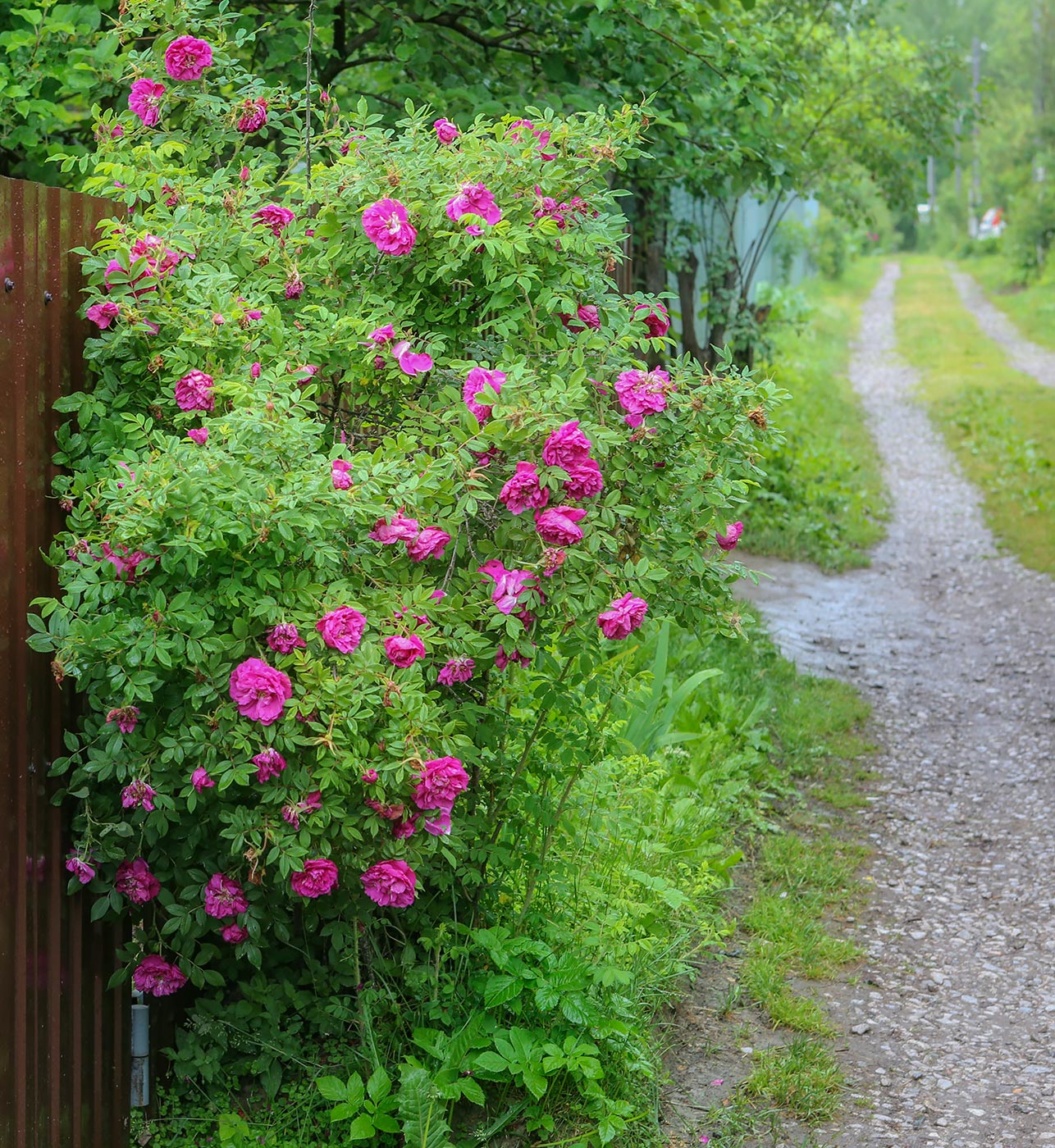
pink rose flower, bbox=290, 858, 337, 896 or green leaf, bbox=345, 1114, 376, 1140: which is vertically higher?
pink rose flower, bbox=290, 858, 337, 896

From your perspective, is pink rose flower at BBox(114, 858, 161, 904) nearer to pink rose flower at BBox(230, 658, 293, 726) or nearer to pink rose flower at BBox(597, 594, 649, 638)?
pink rose flower at BBox(230, 658, 293, 726)

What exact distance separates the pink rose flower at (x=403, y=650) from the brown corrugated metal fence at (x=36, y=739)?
30.6 inches

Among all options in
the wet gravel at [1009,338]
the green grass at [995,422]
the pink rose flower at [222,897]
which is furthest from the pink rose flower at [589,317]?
the wet gravel at [1009,338]

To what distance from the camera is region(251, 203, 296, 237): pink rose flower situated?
9.72 ft

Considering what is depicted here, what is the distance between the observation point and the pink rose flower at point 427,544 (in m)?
2.54

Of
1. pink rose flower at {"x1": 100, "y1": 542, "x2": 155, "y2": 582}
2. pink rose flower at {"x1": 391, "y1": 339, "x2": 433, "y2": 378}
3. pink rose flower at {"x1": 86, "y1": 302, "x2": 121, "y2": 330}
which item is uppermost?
pink rose flower at {"x1": 86, "y1": 302, "x2": 121, "y2": 330}

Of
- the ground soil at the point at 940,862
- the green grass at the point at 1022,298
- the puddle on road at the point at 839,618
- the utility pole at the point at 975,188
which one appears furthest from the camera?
the utility pole at the point at 975,188

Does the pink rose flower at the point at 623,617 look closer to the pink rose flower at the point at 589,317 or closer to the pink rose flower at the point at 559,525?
the pink rose flower at the point at 559,525

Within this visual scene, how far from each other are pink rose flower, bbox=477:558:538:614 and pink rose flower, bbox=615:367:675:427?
1.45 feet

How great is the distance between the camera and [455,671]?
2.60 m

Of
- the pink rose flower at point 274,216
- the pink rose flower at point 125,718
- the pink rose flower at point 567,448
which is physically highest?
the pink rose flower at point 274,216

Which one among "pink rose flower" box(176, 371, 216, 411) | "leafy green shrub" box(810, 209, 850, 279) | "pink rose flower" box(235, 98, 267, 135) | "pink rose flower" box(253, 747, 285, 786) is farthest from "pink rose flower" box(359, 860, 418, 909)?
"leafy green shrub" box(810, 209, 850, 279)

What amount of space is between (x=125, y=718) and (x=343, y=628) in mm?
490

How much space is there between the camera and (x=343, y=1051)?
294cm
